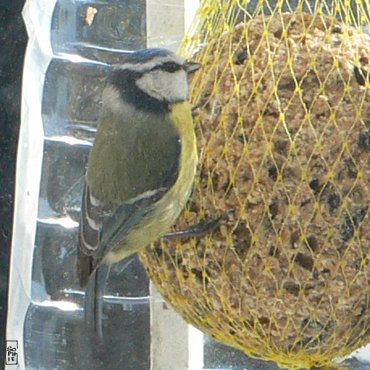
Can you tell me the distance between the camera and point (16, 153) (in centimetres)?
194

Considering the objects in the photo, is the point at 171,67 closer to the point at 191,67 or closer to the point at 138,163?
the point at 191,67

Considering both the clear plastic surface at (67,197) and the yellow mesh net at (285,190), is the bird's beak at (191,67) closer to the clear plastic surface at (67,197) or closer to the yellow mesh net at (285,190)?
the yellow mesh net at (285,190)

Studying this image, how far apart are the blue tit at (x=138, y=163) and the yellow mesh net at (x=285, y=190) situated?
0.03m

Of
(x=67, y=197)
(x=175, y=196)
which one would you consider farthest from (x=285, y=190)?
(x=67, y=197)

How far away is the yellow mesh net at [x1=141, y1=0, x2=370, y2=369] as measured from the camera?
1232 millimetres

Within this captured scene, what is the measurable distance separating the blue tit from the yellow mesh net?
0.03 meters

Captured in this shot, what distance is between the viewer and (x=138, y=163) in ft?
4.56

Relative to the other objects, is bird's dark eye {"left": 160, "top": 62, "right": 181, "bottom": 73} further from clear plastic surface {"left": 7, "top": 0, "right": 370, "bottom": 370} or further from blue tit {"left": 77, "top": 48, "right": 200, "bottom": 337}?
clear plastic surface {"left": 7, "top": 0, "right": 370, "bottom": 370}

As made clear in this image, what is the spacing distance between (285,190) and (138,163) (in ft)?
0.81

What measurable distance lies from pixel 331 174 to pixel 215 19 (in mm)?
349

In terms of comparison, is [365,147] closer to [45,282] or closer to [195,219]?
[195,219]

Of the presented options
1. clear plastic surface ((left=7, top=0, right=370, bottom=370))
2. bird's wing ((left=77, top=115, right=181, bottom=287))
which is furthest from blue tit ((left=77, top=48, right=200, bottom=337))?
clear plastic surface ((left=7, top=0, right=370, bottom=370))

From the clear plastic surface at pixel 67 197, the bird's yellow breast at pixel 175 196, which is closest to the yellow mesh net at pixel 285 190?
the bird's yellow breast at pixel 175 196

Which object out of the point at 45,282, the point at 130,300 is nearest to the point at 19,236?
the point at 45,282
